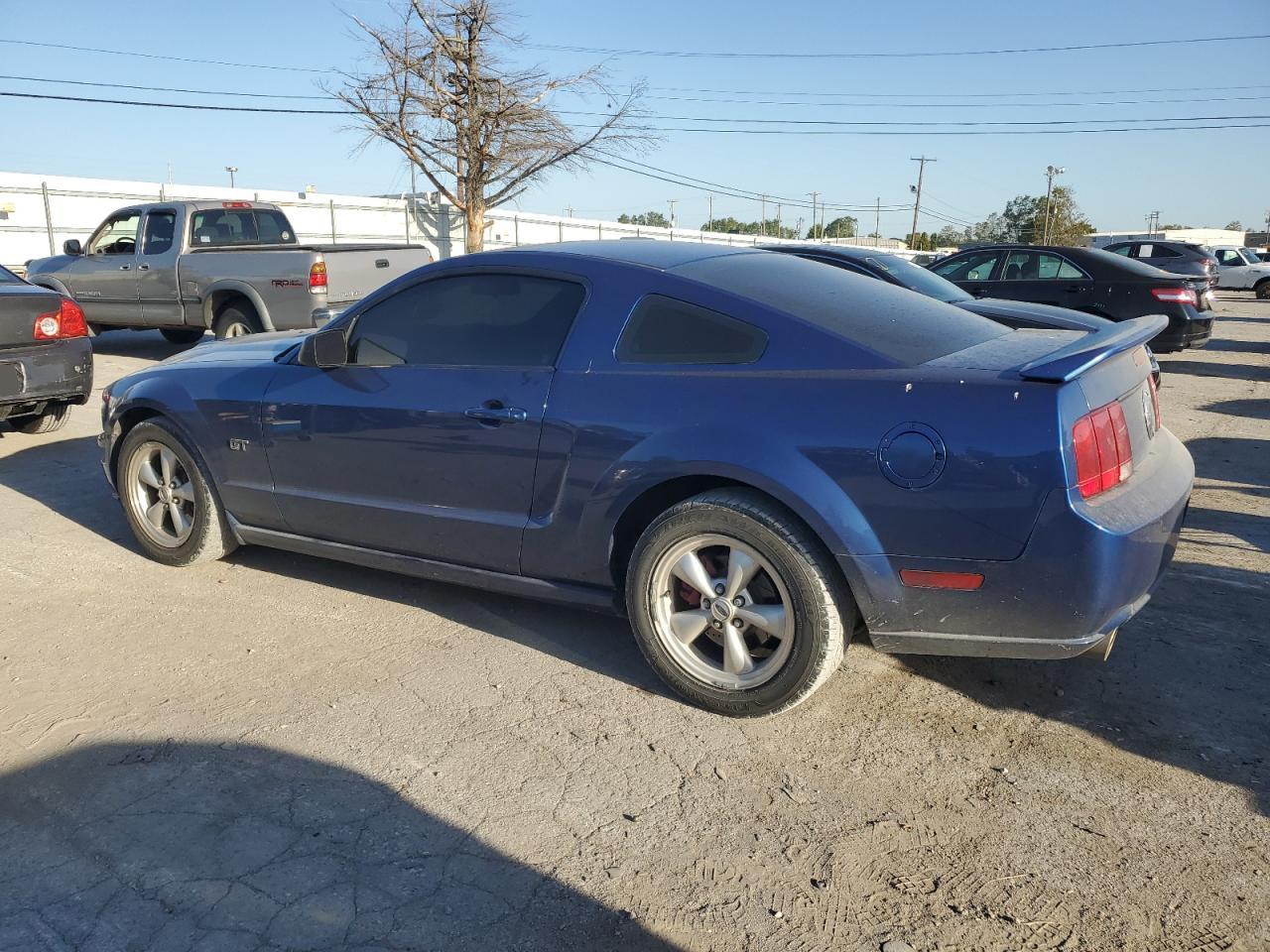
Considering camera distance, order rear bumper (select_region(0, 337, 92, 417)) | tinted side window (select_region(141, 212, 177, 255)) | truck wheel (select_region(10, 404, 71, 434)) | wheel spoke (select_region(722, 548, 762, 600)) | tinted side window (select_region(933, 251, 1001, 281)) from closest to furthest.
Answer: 1. wheel spoke (select_region(722, 548, 762, 600))
2. rear bumper (select_region(0, 337, 92, 417))
3. truck wheel (select_region(10, 404, 71, 434))
4. tinted side window (select_region(141, 212, 177, 255))
5. tinted side window (select_region(933, 251, 1001, 281))

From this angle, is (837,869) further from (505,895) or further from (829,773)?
(505,895)

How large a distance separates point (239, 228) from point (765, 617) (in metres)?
11.4

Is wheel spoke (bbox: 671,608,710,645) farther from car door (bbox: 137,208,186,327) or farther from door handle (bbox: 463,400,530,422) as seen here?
car door (bbox: 137,208,186,327)

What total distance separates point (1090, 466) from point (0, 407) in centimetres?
746

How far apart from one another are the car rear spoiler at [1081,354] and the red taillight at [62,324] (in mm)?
7256

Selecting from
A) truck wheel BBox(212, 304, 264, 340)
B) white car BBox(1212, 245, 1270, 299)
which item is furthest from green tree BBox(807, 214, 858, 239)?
truck wheel BBox(212, 304, 264, 340)

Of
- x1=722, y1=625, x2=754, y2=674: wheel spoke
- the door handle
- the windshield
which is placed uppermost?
the windshield

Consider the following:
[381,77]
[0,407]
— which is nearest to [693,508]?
[0,407]

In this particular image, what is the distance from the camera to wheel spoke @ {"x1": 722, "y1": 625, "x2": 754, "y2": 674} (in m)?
3.46

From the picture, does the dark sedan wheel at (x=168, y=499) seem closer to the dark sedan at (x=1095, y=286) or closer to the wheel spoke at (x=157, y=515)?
the wheel spoke at (x=157, y=515)

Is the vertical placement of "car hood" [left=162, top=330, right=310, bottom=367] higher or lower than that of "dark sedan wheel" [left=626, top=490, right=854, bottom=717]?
higher

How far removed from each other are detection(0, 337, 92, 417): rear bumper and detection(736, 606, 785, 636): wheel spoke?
6382 millimetres

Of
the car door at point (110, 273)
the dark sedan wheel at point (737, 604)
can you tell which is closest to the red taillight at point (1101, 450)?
the dark sedan wheel at point (737, 604)

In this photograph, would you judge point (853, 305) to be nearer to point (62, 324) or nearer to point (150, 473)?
point (150, 473)
